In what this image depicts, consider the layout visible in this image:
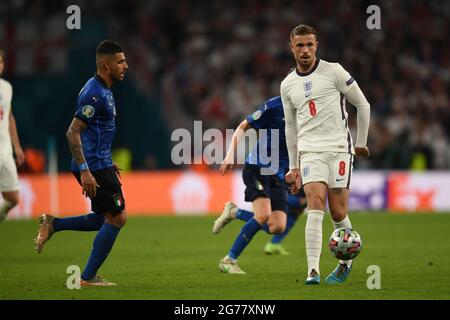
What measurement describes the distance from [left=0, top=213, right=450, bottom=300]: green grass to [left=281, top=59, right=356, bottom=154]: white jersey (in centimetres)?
128

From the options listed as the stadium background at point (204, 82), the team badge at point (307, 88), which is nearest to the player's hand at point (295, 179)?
the team badge at point (307, 88)

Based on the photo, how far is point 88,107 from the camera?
27.3ft

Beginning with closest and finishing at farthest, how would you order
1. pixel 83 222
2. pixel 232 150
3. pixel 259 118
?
pixel 83 222
pixel 232 150
pixel 259 118

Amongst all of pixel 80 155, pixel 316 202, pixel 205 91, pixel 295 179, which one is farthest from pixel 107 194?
pixel 205 91

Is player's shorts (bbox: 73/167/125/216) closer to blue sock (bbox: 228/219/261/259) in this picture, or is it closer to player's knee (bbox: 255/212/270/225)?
blue sock (bbox: 228/219/261/259)

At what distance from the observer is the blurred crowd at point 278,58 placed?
22.9 meters

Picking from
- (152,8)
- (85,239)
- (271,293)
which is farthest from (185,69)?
Answer: (271,293)

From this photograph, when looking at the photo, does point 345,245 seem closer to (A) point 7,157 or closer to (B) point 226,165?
(B) point 226,165

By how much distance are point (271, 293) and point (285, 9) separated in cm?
1886

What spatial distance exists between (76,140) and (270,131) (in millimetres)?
3032

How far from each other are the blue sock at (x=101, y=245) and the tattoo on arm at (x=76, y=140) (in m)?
0.73

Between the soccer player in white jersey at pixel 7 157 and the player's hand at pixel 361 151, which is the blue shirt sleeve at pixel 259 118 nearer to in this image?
the player's hand at pixel 361 151

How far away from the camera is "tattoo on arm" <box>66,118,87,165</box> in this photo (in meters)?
8.27
